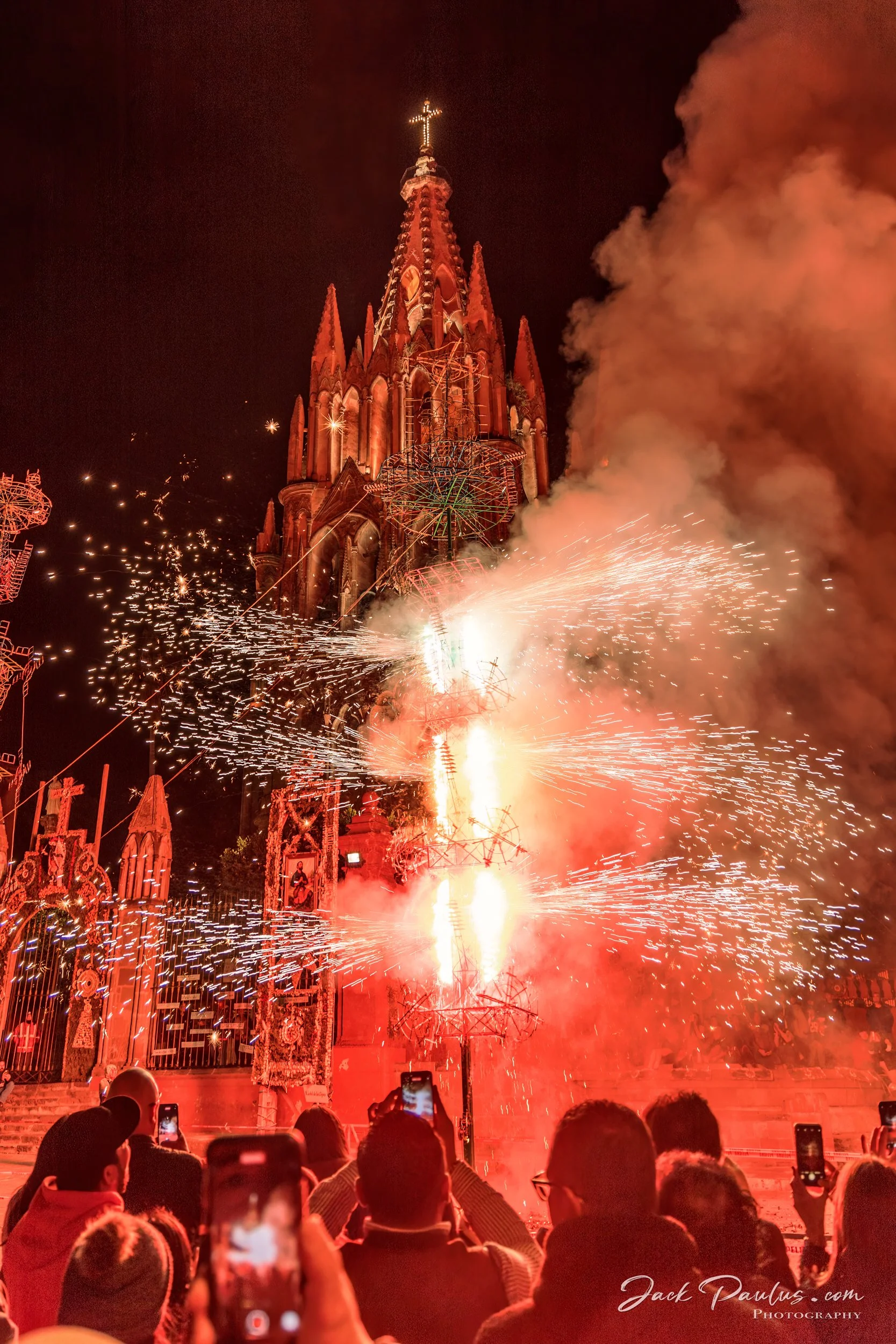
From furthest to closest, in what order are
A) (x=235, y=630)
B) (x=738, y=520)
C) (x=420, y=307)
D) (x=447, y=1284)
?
(x=420, y=307)
(x=235, y=630)
(x=738, y=520)
(x=447, y=1284)

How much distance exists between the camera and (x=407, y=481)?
57.1ft

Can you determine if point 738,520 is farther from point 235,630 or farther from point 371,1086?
point 235,630

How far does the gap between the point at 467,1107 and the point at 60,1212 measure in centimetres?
916

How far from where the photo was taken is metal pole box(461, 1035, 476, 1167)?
10.8 metres

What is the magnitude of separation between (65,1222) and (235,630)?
85.6 ft

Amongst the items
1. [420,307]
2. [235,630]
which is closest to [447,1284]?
[235,630]

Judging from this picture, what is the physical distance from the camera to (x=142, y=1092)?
4.28 meters

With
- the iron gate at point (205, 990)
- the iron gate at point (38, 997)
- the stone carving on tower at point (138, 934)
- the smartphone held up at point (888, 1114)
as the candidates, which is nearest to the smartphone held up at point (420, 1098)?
the smartphone held up at point (888, 1114)

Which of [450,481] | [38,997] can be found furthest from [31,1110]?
[450,481]

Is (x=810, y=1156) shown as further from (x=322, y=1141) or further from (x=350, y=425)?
(x=350, y=425)

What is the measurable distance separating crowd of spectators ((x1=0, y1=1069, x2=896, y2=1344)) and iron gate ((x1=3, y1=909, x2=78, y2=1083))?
43.1ft

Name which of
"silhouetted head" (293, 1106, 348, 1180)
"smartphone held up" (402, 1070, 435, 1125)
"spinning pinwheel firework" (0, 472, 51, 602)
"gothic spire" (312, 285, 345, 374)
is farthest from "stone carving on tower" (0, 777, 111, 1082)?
"gothic spire" (312, 285, 345, 374)

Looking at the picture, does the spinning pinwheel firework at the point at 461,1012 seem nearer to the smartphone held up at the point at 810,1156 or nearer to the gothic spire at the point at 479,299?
the smartphone held up at the point at 810,1156

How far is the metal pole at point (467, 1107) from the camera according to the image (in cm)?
1078
